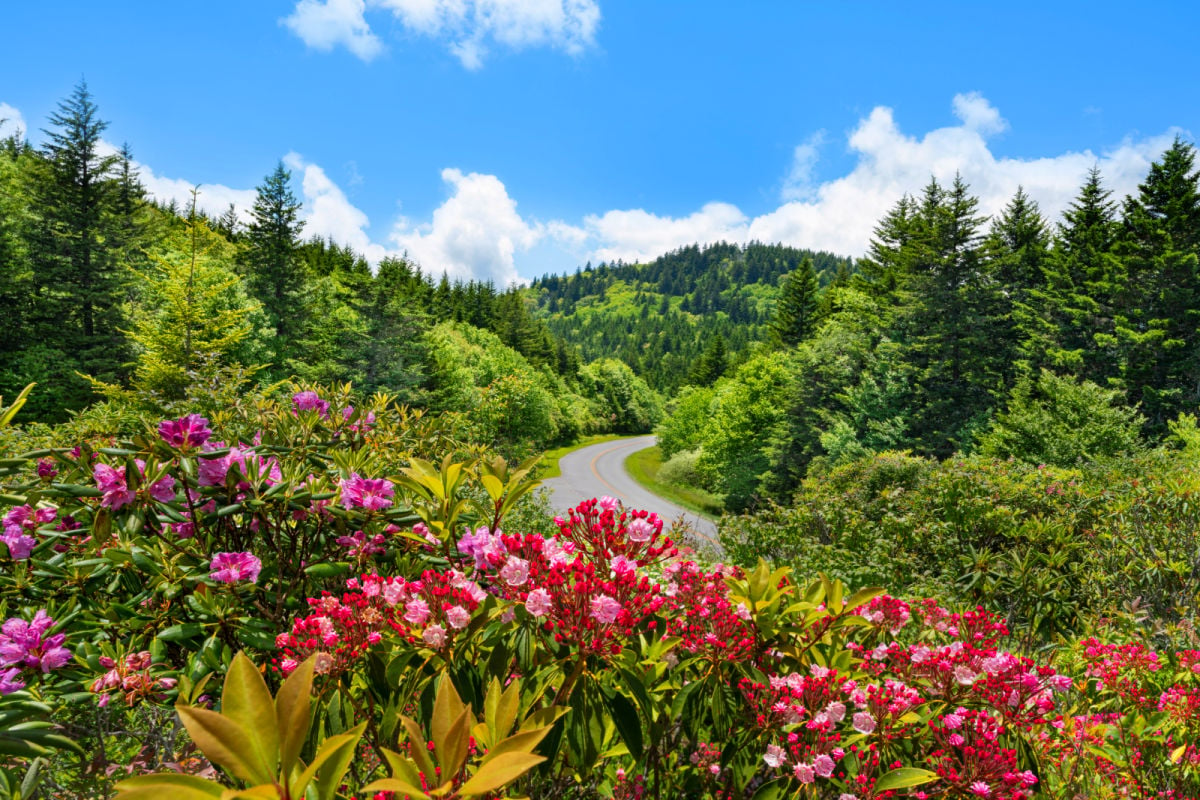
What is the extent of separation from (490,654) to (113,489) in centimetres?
156

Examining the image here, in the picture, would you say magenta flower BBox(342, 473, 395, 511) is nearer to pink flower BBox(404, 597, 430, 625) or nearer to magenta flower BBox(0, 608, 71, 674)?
pink flower BBox(404, 597, 430, 625)

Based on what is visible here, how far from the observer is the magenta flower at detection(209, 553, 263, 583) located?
187 cm

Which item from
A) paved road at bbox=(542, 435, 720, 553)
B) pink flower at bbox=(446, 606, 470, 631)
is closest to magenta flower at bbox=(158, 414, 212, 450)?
pink flower at bbox=(446, 606, 470, 631)

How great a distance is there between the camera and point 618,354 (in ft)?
456

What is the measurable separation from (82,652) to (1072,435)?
63.0 ft

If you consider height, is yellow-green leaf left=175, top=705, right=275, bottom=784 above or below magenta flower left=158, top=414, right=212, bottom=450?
below

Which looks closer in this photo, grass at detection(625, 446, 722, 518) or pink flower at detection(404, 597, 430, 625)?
pink flower at detection(404, 597, 430, 625)

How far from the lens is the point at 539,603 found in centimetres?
147

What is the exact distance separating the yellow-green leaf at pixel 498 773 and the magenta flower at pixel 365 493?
1.37m

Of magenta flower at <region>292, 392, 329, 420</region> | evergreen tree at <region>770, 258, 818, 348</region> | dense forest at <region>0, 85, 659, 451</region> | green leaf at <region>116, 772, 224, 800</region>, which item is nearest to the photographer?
green leaf at <region>116, 772, 224, 800</region>

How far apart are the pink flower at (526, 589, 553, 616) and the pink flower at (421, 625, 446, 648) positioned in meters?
0.27

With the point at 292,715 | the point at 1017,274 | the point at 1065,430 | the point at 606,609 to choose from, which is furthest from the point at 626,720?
the point at 1017,274

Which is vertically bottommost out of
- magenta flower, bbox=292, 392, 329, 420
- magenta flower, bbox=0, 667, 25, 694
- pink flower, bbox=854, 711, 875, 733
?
pink flower, bbox=854, 711, 875, 733

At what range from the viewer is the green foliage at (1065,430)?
13734 mm
